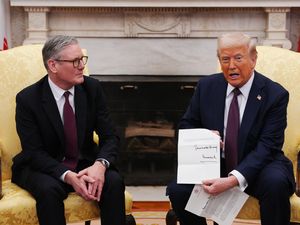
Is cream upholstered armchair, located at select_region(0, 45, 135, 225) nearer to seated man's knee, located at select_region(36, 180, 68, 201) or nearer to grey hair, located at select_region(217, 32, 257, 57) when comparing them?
seated man's knee, located at select_region(36, 180, 68, 201)

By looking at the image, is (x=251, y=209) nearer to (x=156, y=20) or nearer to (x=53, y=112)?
(x=53, y=112)

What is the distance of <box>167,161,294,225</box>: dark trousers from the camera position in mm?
2178

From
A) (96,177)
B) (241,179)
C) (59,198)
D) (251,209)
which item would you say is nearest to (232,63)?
(241,179)

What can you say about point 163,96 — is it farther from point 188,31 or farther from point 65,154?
point 65,154

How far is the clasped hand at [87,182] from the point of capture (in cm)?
224

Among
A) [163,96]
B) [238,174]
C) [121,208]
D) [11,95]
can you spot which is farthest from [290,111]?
[163,96]

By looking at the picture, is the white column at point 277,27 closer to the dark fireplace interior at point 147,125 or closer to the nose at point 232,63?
the dark fireplace interior at point 147,125

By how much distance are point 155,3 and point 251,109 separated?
211 centimetres

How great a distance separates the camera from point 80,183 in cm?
224

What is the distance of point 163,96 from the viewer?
4.23 metres

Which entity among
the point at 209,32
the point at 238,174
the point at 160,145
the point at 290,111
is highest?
the point at 209,32

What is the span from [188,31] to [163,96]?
567 millimetres

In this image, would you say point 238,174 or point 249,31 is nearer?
point 238,174

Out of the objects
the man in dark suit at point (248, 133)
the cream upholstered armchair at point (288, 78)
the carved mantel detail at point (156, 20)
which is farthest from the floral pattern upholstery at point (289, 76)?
the carved mantel detail at point (156, 20)
